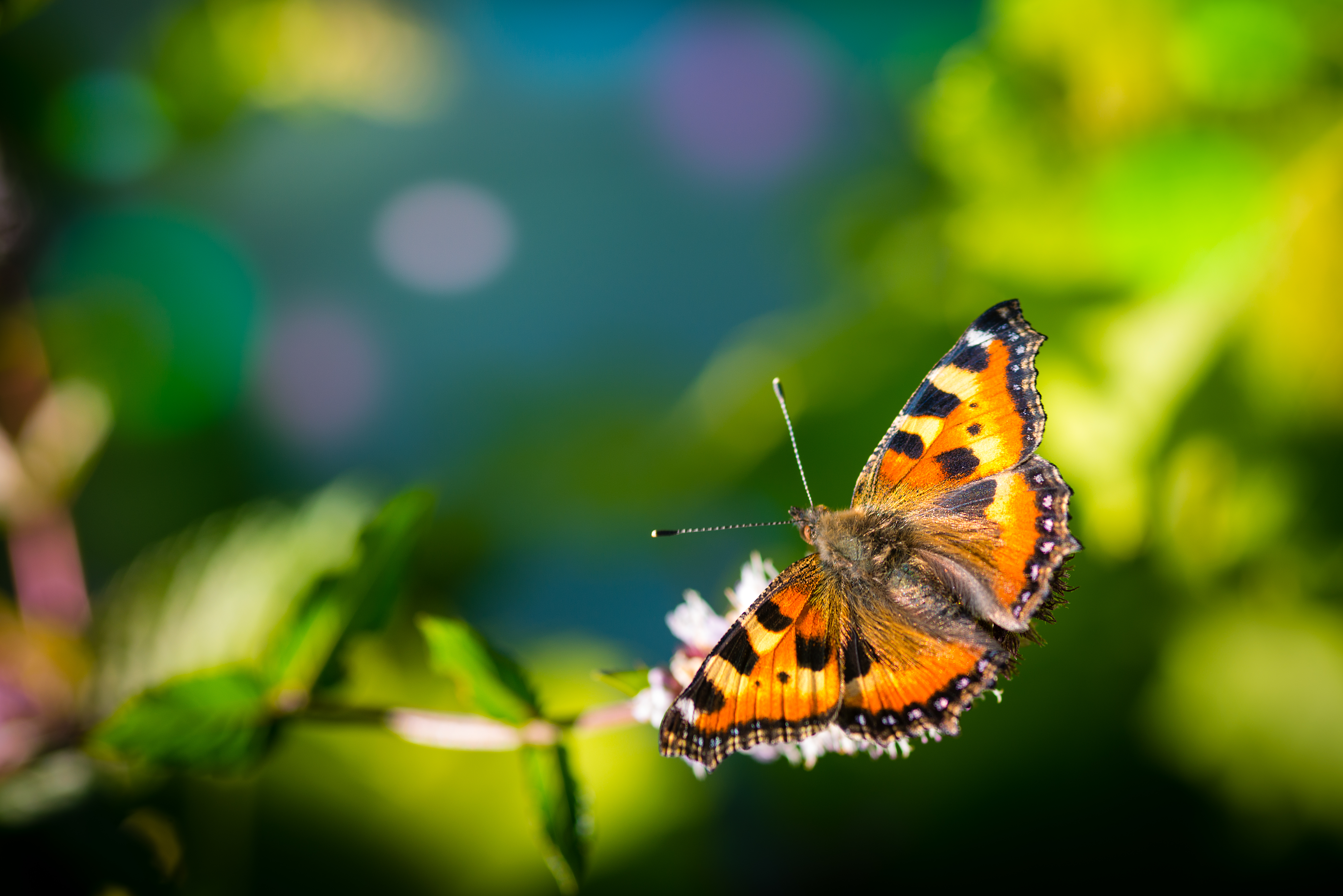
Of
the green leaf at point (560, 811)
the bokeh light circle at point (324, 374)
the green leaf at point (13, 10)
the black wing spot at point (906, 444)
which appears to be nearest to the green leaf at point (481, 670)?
the green leaf at point (560, 811)

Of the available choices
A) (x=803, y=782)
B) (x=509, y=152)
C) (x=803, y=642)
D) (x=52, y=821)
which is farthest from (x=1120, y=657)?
(x=509, y=152)

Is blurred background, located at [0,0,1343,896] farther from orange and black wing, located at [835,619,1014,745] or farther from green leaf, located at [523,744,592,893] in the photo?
orange and black wing, located at [835,619,1014,745]

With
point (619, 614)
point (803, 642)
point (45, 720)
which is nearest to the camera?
point (803, 642)

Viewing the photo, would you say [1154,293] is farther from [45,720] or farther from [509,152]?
[45,720]

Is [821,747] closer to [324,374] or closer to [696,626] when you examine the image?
[696,626]

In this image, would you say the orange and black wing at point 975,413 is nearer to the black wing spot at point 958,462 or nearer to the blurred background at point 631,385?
the black wing spot at point 958,462

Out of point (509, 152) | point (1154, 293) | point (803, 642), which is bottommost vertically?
point (803, 642)
